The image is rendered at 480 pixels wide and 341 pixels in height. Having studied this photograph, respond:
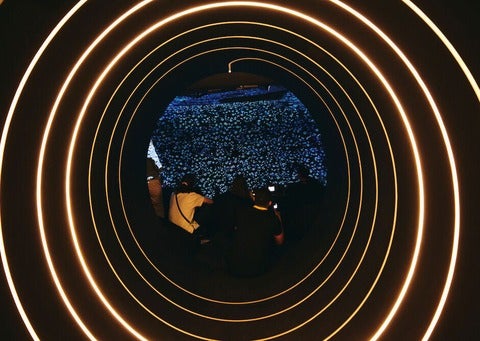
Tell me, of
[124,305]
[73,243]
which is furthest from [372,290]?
[73,243]

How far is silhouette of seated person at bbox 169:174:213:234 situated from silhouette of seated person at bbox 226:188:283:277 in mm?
1081

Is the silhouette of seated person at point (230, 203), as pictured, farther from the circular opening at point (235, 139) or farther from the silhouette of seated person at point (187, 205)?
the circular opening at point (235, 139)

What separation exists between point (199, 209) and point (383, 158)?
3.44 meters

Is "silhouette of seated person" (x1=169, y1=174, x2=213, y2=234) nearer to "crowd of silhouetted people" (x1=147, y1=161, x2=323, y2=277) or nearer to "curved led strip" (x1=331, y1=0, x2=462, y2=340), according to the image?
"crowd of silhouetted people" (x1=147, y1=161, x2=323, y2=277)

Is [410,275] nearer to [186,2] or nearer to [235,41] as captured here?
[186,2]

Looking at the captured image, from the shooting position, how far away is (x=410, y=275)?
2783 millimetres

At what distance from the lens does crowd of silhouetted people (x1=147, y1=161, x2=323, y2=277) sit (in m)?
5.48

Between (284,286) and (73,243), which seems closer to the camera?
(73,243)

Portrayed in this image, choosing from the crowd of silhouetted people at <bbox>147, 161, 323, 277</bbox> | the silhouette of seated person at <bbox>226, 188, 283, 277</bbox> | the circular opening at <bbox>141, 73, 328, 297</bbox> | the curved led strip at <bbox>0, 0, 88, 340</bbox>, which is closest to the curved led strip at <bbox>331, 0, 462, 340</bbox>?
the curved led strip at <bbox>0, 0, 88, 340</bbox>

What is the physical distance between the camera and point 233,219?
21.9ft

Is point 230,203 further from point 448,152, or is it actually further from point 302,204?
point 448,152

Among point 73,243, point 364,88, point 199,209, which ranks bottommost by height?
point 73,243

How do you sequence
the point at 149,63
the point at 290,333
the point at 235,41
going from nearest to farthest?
the point at 290,333, the point at 149,63, the point at 235,41

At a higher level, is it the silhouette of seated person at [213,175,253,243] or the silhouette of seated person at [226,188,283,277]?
the silhouette of seated person at [213,175,253,243]
